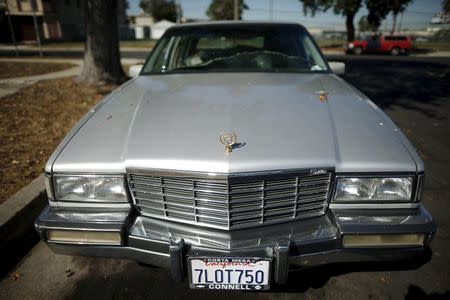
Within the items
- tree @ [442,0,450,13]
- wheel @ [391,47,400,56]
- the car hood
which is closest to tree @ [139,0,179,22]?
tree @ [442,0,450,13]

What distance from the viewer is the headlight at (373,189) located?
1.83 m

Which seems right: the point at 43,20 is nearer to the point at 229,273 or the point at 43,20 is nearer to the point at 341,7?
the point at 341,7

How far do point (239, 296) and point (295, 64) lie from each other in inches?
83.6

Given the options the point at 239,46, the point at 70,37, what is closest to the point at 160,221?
the point at 239,46

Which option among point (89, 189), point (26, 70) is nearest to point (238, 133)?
point (89, 189)

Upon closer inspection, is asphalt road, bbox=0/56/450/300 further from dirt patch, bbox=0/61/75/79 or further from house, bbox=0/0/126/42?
house, bbox=0/0/126/42

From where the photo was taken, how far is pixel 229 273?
1.79 m

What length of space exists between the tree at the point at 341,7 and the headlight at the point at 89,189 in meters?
33.5

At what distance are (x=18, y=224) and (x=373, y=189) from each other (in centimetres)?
263

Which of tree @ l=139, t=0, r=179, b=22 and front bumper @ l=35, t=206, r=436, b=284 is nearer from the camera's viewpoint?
front bumper @ l=35, t=206, r=436, b=284

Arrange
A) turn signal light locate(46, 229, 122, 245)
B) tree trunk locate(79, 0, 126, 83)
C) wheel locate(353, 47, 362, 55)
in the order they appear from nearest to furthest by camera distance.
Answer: turn signal light locate(46, 229, 122, 245)
tree trunk locate(79, 0, 126, 83)
wheel locate(353, 47, 362, 55)

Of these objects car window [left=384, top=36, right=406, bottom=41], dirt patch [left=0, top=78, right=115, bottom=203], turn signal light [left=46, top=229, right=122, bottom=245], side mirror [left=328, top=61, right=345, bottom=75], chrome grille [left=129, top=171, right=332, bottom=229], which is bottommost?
car window [left=384, top=36, right=406, bottom=41]

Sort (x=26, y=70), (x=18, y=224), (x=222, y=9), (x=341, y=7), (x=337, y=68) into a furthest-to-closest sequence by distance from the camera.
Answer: (x=222, y=9) < (x=341, y=7) < (x=26, y=70) < (x=337, y=68) < (x=18, y=224)

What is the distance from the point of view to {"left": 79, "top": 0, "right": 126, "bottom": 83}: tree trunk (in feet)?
25.2
